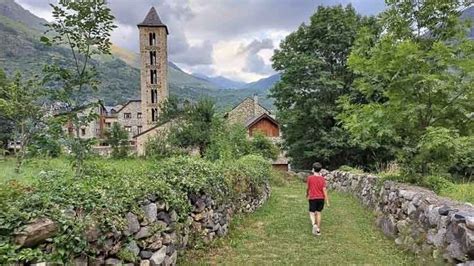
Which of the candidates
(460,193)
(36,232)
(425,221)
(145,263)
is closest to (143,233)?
(145,263)

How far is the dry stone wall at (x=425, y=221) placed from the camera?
487 centimetres

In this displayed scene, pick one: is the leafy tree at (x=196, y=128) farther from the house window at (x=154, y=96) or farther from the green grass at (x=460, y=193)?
the house window at (x=154, y=96)

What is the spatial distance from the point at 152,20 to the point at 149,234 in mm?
63781

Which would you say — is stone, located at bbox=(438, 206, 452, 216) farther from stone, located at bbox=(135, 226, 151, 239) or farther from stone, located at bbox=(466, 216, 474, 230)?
stone, located at bbox=(135, 226, 151, 239)

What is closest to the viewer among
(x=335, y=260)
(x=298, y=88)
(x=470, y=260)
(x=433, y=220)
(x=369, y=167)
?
(x=470, y=260)

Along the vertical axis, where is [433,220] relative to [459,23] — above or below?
below

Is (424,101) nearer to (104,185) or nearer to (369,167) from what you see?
(104,185)

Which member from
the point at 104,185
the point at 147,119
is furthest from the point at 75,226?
the point at 147,119

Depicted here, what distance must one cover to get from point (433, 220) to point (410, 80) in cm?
357

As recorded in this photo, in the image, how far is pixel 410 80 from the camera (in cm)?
855

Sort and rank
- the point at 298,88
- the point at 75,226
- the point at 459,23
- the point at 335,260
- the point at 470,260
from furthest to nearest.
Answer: the point at 298,88
the point at 459,23
the point at 335,260
the point at 470,260
the point at 75,226

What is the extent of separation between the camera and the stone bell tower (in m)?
63.4

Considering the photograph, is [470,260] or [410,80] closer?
[470,260]

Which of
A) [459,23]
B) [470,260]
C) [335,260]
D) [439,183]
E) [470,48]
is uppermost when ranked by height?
[459,23]
